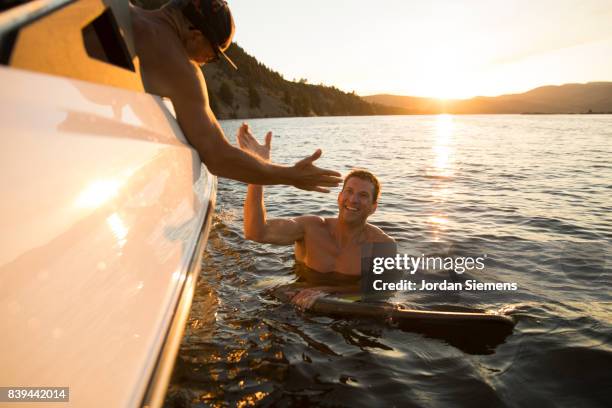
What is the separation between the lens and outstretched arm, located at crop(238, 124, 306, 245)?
3.77 metres

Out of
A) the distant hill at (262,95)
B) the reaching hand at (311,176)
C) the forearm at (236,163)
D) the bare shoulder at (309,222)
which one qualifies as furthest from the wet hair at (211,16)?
the distant hill at (262,95)

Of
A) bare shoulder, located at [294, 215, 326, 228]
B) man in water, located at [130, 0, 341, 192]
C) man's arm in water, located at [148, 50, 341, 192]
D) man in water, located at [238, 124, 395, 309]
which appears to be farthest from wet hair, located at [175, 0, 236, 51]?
bare shoulder, located at [294, 215, 326, 228]

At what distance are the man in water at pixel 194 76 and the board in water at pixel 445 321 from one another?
63.5 inches

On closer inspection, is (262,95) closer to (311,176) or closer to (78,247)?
(311,176)

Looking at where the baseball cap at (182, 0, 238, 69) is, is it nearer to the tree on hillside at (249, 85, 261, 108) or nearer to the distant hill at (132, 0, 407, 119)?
the distant hill at (132, 0, 407, 119)

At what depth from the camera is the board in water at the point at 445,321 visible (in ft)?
12.2

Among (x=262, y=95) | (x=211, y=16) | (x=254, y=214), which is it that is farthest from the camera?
(x=262, y=95)

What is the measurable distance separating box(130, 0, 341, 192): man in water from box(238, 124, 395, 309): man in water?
5.13 feet

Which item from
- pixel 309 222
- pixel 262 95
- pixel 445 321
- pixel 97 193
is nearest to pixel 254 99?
pixel 262 95

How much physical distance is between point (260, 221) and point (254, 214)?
3.9 inches

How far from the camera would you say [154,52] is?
2.88 metres

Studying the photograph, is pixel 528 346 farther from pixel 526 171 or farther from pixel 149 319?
pixel 526 171

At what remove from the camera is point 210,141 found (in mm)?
2936

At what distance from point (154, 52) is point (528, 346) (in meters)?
3.86
